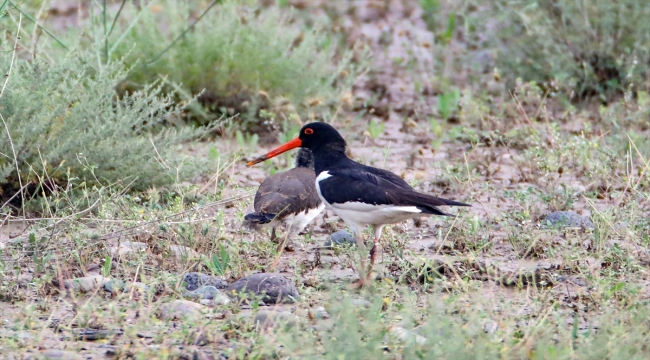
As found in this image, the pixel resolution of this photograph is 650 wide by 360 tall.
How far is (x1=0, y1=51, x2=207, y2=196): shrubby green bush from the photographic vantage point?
550 centimetres

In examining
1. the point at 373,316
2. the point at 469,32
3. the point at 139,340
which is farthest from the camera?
the point at 469,32

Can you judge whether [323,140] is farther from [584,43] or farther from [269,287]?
[584,43]

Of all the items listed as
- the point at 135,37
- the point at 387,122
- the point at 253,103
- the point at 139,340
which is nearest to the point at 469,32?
the point at 387,122

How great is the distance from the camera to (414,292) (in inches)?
168

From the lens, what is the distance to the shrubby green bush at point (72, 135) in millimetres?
5496

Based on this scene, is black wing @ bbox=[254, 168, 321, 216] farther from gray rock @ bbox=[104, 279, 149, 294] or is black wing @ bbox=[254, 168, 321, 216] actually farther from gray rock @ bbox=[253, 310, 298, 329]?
gray rock @ bbox=[253, 310, 298, 329]

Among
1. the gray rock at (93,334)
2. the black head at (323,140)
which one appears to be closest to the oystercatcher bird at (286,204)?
the black head at (323,140)

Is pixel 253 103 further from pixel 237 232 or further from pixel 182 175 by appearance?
pixel 237 232

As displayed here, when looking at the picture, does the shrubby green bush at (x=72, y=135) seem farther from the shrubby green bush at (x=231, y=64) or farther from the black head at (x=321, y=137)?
Result: the shrubby green bush at (x=231, y=64)

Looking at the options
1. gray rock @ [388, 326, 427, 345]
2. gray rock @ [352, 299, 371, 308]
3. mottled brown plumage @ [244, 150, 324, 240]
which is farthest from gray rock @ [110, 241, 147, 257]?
gray rock @ [388, 326, 427, 345]

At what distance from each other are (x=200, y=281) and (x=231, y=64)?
3.96 meters

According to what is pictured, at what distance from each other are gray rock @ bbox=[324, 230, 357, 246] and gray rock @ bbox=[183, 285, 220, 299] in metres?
1.18

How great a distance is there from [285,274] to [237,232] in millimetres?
727

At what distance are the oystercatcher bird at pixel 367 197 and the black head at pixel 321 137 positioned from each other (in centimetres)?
10
